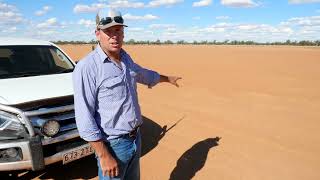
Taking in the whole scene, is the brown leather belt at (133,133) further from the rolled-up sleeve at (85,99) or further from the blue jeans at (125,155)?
the rolled-up sleeve at (85,99)

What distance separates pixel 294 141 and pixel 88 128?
4.62 metres

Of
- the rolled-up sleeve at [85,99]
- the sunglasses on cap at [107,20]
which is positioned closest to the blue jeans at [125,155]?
the rolled-up sleeve at [85,99]

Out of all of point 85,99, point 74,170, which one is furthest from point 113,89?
point 74,170

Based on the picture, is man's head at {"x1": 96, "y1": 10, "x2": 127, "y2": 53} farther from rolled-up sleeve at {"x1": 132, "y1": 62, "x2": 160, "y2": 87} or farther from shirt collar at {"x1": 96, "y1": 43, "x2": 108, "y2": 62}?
rolled-up sleeve at {"x1": 132, "y1": 62, "x2": 160, "y2": 87}

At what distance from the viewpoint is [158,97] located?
10.7 metres

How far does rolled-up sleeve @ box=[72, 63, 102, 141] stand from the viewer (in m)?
2.77

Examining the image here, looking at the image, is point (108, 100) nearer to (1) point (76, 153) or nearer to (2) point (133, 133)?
(2) point (133, 133)

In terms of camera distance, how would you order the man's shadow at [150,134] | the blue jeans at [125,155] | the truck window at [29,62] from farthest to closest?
the man's shadow at [150,134] → the truck window at [29,62] → the blue jeans at [125,155]

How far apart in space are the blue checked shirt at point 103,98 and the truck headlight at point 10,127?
1.83 m

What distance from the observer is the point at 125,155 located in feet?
10.2

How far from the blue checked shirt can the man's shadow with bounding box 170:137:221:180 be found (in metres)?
2.31

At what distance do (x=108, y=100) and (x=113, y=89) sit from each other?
0.32 ft

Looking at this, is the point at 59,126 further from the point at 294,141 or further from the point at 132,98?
the point at 294,141

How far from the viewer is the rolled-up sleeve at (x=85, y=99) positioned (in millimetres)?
2771
